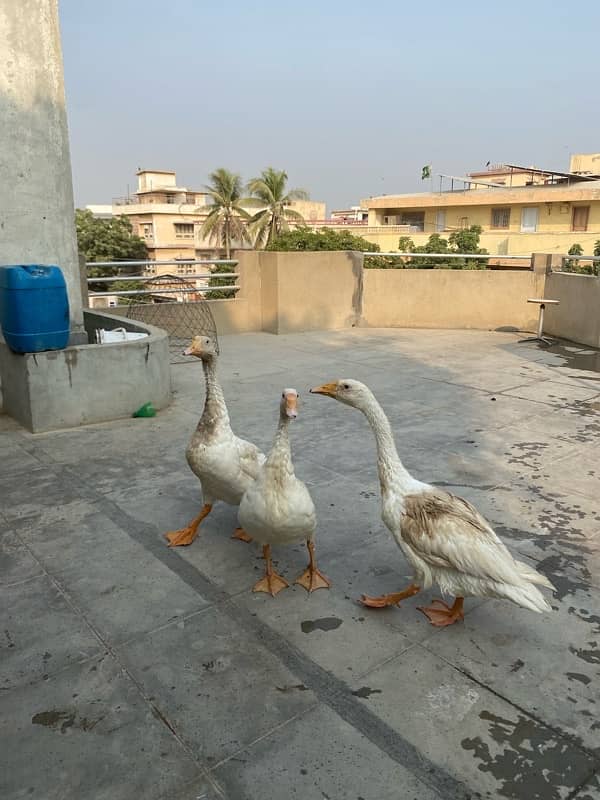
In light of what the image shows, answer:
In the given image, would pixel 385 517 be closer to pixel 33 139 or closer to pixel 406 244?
pixel 33 139

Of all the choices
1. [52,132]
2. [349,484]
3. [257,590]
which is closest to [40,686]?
[257,590]

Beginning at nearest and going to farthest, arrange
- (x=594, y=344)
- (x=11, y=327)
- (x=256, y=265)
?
(x=11, y=327) < (x=594, y=344) < (x=256, y=265)

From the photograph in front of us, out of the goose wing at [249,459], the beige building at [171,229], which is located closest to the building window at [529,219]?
the beige building at [171,229]

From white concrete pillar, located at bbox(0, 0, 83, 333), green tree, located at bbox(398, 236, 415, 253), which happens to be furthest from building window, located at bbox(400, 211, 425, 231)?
white concrete pillar, located at bbox(0, 0, 83, 333)

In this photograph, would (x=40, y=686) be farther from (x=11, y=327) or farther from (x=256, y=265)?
(x=256, y=265)

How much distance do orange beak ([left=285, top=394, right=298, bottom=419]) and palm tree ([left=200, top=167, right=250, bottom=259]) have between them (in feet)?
134

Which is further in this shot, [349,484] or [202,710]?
[349,484]

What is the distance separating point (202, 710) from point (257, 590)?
92 centimetres

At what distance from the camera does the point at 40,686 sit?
2762 millimetres

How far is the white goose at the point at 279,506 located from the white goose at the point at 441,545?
0.31 metres

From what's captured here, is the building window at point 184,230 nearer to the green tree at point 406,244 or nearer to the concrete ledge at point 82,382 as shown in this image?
the green tree at point 406,244

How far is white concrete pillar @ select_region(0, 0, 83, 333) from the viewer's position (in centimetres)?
611

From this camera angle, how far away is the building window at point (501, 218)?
35656 mm

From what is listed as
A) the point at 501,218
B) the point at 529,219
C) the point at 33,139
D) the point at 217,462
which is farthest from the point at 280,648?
the point at 501,218
